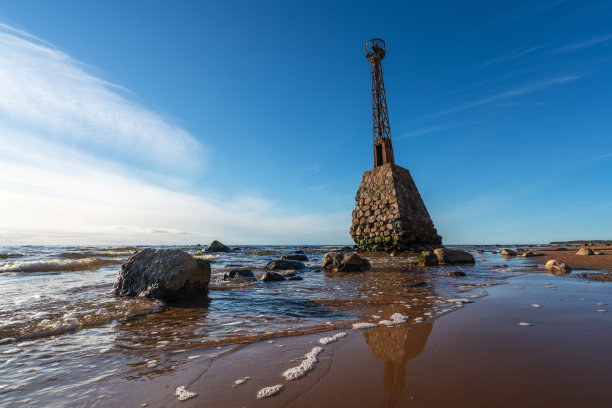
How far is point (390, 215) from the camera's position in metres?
19.7

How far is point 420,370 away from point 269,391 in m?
1.09

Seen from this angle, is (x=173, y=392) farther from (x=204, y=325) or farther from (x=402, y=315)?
(x=402, y=315)

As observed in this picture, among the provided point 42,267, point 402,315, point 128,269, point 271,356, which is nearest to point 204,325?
point 271,356

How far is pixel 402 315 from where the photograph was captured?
363 centimetres

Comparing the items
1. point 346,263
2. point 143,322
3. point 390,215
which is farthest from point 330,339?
point 390,215

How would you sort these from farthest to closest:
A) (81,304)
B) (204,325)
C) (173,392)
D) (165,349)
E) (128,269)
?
(128,269), (81,304), (204,325), (165,349), (173,392)

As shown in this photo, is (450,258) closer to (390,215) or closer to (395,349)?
(390,215)

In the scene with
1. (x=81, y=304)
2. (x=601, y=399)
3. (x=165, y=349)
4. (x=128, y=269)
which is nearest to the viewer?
(x=601, y=399)

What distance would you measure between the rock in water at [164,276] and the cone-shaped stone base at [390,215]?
1577 centimetres

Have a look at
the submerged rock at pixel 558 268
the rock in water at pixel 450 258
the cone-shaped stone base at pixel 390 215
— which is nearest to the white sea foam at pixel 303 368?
the submerged rock at pixel 558 268

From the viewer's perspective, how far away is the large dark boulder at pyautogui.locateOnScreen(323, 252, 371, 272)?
9.45 metres

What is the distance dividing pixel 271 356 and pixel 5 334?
3.23m

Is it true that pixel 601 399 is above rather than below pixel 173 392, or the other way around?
above

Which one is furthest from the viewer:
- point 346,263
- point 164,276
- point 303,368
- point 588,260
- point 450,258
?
point 450,258
